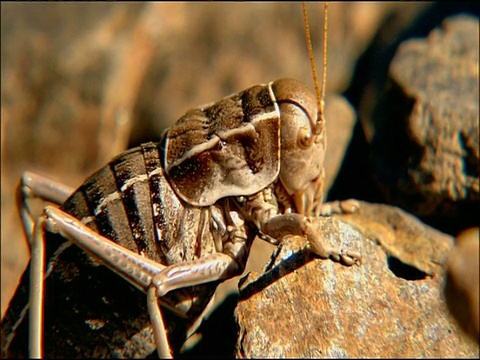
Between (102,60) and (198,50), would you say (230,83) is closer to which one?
(198,50)

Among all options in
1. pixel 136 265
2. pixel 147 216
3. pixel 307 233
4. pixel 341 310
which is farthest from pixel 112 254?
pixel 341 310

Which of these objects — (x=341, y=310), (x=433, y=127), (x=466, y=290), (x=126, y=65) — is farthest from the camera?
(x=126, y=65)

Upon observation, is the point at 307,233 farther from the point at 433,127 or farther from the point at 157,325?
the point at 433,127

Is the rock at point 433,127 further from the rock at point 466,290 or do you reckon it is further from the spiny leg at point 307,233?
the spiny leg at point 307,233

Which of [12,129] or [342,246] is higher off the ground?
[12,129]

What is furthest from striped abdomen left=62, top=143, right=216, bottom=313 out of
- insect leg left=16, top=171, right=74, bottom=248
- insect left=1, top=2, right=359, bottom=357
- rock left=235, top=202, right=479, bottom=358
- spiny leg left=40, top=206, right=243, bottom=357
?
insect leg left=16, top=171, right=74, bottom=248

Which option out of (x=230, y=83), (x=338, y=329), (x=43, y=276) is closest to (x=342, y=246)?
(x=338, y=329)

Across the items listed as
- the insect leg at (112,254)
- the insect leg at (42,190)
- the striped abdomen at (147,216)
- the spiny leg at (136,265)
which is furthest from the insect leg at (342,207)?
the insect leg at (42,190)
